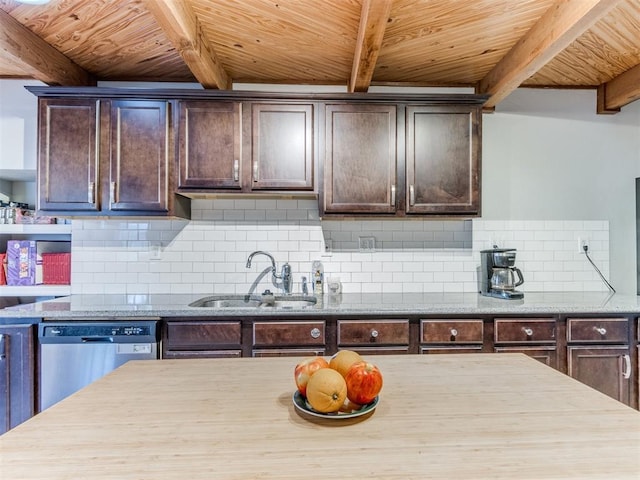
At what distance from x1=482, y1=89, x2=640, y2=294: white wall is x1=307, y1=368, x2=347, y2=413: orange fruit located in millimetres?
2424

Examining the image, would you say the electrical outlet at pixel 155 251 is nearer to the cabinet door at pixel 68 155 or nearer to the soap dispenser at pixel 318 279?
the cabinet door at pixel 68 155

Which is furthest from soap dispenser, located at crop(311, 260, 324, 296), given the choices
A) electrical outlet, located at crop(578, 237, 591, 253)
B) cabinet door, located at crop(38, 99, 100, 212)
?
electrical outlet, located at crop(578, 237, 591, 253)

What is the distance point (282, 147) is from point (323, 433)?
1959 millimetres

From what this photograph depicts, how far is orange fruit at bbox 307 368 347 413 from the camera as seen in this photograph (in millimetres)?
764

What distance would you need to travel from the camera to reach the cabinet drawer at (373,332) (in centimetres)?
210

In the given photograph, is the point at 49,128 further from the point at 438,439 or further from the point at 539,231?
the point at 539,231

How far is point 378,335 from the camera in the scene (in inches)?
83.0

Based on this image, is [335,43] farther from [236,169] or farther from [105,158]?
[105,158]

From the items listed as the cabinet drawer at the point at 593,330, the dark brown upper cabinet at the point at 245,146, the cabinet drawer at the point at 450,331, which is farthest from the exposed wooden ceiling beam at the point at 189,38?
the cabinet drawer at the point at 593,330

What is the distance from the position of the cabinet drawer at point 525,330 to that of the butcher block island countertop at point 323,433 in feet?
3.82

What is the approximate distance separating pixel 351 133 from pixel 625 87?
212cm

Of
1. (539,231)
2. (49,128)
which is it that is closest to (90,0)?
(49,128)

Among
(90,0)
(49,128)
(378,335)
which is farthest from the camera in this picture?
(49,128)

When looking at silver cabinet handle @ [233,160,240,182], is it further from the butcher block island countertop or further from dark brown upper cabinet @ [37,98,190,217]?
the butcher block island countertop
